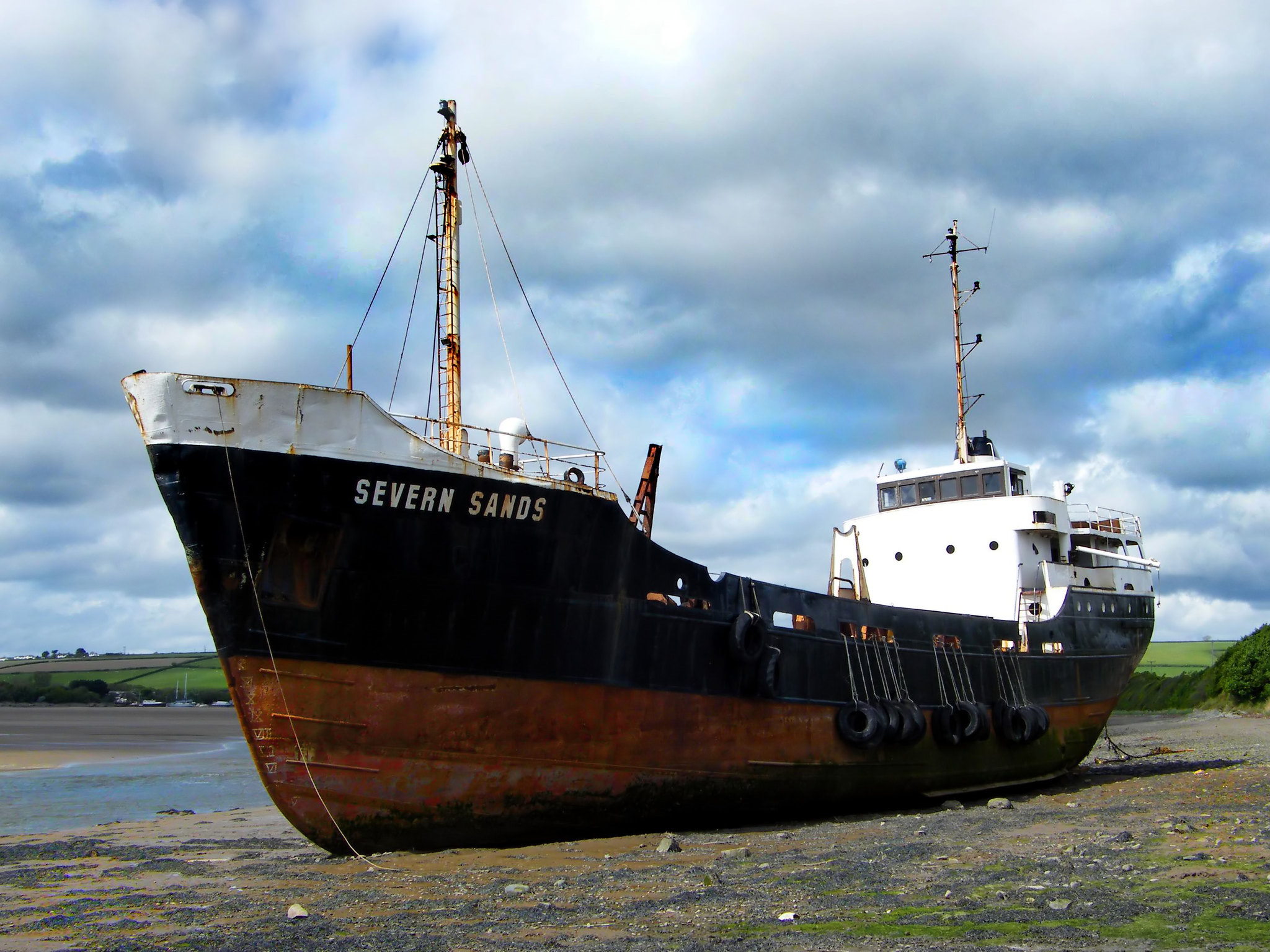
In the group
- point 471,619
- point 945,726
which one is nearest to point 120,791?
point 471,619

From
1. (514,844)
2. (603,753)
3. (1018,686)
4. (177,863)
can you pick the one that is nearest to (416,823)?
(514,844)

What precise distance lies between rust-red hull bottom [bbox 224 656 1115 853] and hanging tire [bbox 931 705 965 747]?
139 inches

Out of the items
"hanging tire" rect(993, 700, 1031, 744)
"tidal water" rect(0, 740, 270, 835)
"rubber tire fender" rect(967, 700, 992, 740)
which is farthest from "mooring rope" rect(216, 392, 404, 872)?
"hanging tire" rect(993, 700, 1031, 744)

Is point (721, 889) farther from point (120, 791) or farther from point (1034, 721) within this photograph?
point (120, 791)

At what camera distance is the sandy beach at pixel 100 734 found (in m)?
36.6

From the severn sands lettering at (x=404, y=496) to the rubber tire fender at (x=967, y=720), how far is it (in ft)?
34.7

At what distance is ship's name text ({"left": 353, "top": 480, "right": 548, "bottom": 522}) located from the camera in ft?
36.5

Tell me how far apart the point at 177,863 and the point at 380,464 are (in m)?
6.03

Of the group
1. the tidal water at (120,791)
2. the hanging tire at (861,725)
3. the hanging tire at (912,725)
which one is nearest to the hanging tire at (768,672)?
the hanging tire at (861,725)

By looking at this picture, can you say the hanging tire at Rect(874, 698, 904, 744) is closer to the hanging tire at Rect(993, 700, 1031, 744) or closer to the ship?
the ship

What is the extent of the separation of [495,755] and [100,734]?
4962cm

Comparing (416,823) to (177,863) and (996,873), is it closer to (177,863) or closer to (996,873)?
(177,863)

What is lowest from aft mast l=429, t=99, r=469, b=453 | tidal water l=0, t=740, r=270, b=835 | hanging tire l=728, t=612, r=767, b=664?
tidal water l=0, t=740, r=270, b=835

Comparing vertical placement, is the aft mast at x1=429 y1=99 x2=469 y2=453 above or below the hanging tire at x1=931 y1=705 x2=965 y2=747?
above
